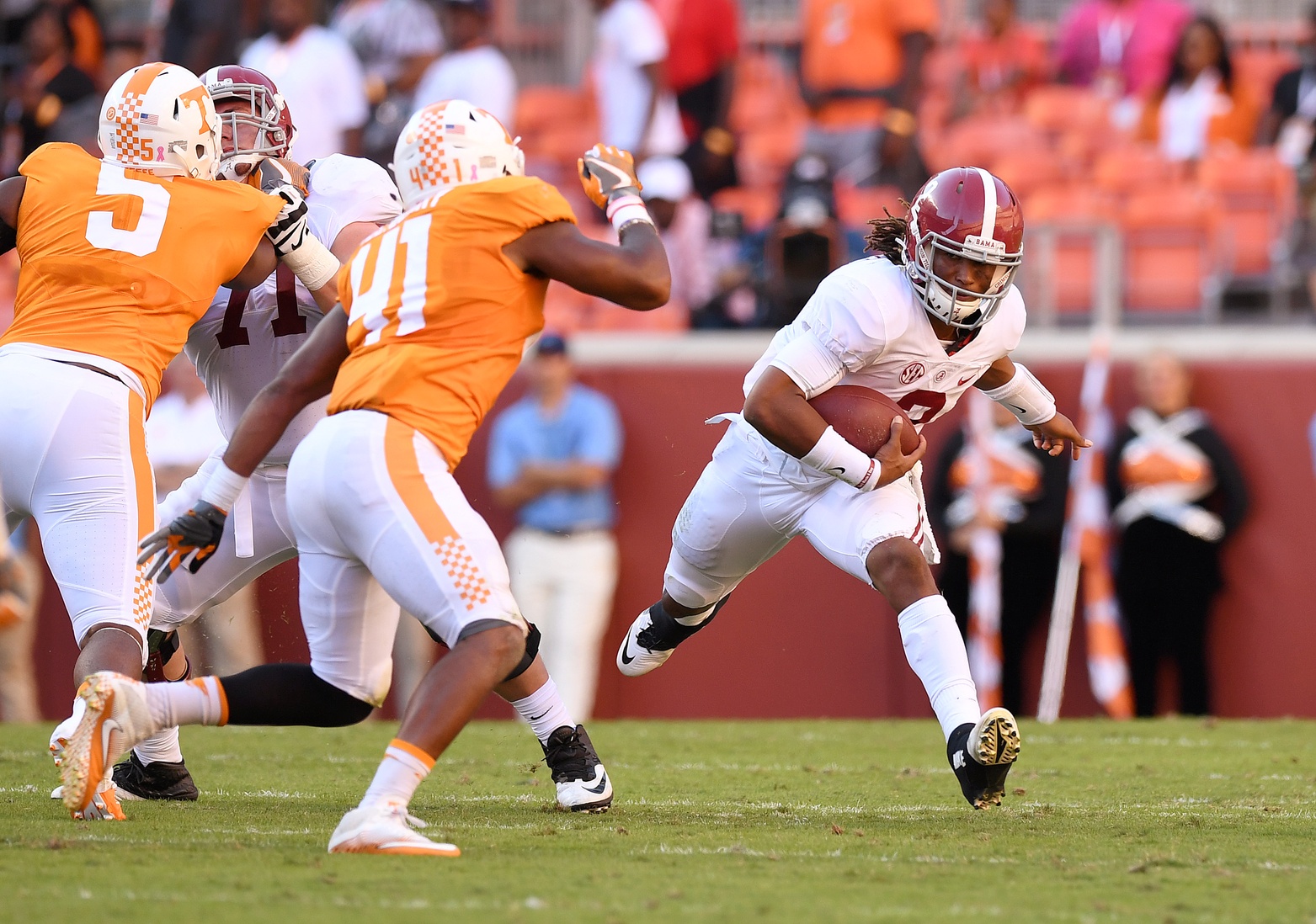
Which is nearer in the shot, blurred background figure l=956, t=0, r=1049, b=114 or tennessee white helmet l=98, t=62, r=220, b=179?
tennessee white helmet l=98, t=62, r=220, b=179

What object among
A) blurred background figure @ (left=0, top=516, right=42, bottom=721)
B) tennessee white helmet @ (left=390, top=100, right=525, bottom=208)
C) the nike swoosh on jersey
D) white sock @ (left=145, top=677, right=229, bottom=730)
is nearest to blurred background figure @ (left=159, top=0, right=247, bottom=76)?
blurred background figure @ (left=0, top=516, right=42, bottom=721)

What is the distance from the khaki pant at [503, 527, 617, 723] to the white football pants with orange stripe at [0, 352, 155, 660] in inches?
169

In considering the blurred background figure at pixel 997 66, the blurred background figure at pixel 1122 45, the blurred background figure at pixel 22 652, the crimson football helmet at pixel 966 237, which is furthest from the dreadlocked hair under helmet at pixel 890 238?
the blurred background figure at pixel 997 66

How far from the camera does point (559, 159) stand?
38.0 ft

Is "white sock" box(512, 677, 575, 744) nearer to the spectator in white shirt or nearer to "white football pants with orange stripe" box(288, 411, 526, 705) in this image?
"white football pants with orange stripe" box(288, 411, 526, 705)

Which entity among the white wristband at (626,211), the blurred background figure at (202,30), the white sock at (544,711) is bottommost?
the white sock at (544,711)

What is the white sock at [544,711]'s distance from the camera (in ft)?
15.4

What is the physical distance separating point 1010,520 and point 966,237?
417 centimetres

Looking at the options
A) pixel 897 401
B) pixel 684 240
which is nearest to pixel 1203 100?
pixel 684 240

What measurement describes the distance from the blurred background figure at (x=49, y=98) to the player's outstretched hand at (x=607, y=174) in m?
6.73

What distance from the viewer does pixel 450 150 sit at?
414 cm

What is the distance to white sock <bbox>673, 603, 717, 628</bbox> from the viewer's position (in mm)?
5479

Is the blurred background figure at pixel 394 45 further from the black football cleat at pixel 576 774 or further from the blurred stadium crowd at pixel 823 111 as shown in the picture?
the black football cleat at pixel 576 774

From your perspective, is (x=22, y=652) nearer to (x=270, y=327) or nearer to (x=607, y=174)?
(x=270, y=327)
